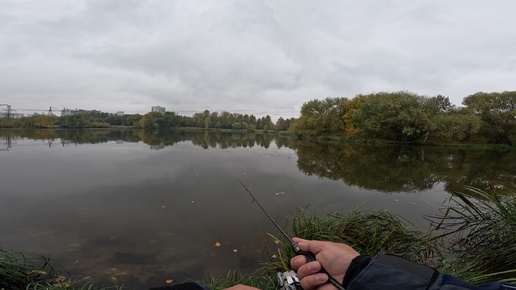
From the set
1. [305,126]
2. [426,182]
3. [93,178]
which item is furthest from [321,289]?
[305,126]

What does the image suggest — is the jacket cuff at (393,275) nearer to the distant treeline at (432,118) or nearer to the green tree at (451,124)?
the distant treeline at (432,118)

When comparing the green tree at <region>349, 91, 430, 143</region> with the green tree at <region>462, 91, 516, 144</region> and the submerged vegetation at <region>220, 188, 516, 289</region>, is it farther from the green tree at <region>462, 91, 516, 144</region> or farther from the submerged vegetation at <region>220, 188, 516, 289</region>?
the submerged vegetation at <region>220, 188, 516, 289</region>

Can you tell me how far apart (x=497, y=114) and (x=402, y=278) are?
52.4 meters

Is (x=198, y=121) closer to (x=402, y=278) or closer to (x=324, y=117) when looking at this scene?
(x=324, y=117)

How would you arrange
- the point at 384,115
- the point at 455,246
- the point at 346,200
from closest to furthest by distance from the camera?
the point at 455,246 < the point at 346,200 < the point at 384,115

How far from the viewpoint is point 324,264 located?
1446mm

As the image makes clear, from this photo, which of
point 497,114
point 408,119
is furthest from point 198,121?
point 497,114

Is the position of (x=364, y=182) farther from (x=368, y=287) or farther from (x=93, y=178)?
(x=93, y=178)

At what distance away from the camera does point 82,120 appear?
62312 mm

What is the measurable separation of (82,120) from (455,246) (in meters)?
77.0

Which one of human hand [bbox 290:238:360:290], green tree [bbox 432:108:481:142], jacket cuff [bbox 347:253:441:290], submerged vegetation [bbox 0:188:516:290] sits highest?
green tree [bbox 432:108:481:142]

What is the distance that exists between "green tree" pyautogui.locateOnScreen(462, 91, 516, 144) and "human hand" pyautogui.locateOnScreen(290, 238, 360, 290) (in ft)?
168

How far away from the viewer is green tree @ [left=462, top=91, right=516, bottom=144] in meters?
37.2

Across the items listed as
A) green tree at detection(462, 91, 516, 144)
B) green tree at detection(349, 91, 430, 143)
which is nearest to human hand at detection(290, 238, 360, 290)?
green tree at detection(349, 91, 430, 143)
